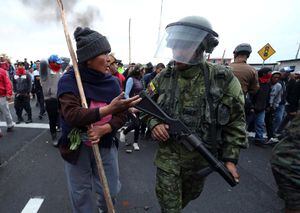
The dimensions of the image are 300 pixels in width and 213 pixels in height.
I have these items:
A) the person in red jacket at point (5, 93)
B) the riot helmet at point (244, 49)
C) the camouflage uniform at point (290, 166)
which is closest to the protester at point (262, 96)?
the riot helmet at point (244, 49)

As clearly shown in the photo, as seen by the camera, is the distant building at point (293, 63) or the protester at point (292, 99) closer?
the protester at point (292, 99)

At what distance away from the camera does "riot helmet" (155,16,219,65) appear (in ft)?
5.63

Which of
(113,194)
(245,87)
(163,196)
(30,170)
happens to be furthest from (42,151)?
(245,87)

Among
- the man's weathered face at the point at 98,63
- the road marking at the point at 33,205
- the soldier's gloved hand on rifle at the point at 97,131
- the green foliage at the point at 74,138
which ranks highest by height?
the man's weathered face at the point at 98,63

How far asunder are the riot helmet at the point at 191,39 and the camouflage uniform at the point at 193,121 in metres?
0.11

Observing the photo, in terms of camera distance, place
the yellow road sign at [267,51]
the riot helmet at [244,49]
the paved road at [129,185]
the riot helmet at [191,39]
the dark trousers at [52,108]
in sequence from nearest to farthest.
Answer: the riot helmet at [191,39] < the paved road at [129,185] < the riot helmet at [244,49] < the dark trousers at [52,108] < the yellow road sign at [267,51]

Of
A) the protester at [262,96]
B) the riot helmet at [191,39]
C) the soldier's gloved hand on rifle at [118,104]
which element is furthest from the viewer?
the protester at [262,96]

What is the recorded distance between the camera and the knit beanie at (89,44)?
6.08ft

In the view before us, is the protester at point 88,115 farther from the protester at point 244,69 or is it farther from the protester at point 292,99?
the protester at point 292,99

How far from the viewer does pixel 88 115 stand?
169 centimetres

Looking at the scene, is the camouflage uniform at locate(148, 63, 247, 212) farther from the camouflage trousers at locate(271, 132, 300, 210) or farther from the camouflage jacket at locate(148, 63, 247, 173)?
the camouflage trousers at locate(271, 132, 300, 210)

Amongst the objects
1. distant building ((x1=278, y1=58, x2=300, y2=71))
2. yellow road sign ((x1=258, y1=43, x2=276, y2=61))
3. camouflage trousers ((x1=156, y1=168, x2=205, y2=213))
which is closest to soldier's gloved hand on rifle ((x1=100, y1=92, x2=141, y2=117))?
camouflage trousers ((x1=156, y1=168, x2=205, y2=213))

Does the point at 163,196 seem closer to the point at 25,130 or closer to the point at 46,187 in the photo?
the point at 46,187

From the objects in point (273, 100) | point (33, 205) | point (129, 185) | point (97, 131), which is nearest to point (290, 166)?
point (97, 131)
